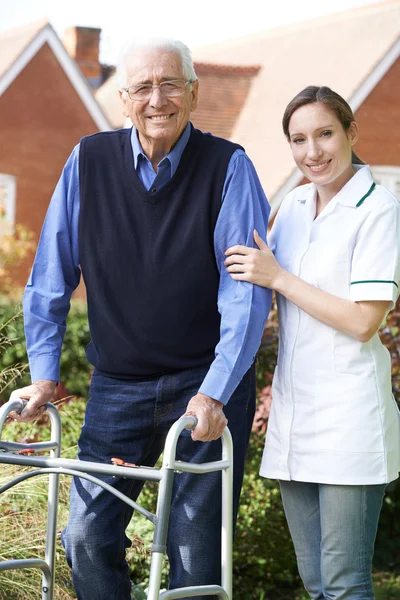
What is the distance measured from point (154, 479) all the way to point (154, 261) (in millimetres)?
759

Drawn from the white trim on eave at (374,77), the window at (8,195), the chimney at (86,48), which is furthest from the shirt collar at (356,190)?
the chimney at (86,48)

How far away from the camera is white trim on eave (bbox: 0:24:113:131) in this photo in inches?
556

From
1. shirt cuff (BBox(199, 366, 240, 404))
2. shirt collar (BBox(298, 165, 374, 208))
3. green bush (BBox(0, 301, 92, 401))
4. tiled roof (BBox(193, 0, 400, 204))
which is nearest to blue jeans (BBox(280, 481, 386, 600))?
shirt cuff (BBox(199, 366, 240, 404))

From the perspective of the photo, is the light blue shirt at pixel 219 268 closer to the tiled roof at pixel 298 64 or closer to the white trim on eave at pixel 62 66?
the tiled roof at pixel 298 64

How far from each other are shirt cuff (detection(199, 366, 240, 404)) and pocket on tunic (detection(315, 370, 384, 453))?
301 millimetres

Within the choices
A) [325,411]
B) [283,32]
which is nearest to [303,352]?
[325,411]

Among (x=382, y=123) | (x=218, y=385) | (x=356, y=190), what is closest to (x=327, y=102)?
(x=356, y=190)

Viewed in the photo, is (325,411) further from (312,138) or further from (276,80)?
(276,80)

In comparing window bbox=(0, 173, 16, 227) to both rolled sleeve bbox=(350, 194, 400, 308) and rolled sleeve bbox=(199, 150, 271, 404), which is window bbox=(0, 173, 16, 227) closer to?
rolled sleeve bbox=(199, 150, 271, 404)

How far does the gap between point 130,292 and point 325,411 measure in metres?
0.70

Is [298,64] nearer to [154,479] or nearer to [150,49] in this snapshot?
[150,49]

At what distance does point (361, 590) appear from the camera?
9.09 feet

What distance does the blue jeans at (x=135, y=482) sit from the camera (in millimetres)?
2865

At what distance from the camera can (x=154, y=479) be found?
2373mm
